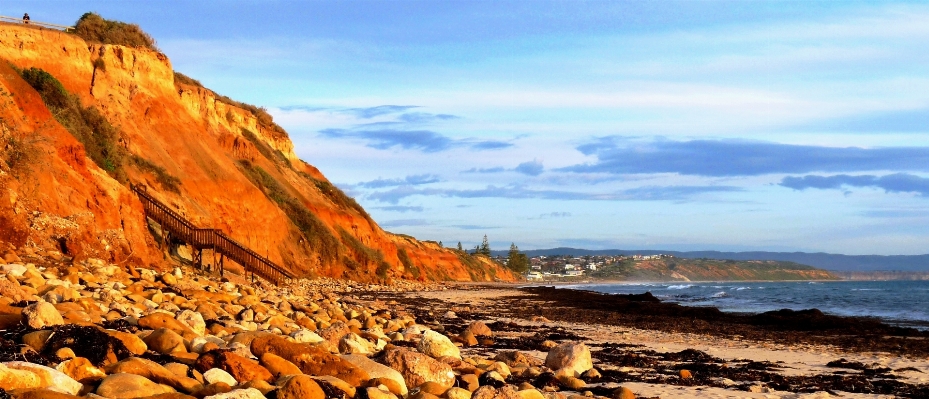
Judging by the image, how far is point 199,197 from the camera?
36.2 metres

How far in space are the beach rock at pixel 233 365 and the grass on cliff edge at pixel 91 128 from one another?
22.8 m

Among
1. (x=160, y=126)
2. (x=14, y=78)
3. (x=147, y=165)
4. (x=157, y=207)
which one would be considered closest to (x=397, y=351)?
(x=14, y=78)

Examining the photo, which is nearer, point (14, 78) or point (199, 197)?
point (14, 78)

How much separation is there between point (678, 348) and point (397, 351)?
10.1 metres

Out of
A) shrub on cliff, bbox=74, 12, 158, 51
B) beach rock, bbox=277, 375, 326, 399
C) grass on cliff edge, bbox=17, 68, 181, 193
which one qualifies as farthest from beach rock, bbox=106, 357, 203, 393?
shrub on cliff, bbox=74, 12, 158, 51

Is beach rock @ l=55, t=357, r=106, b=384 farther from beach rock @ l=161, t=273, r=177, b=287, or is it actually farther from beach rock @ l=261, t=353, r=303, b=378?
beach rock @ l=161, t=273, r=177, b=287

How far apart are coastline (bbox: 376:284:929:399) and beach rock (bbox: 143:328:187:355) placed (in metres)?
6.15

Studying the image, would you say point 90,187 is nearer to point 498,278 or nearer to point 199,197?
point 199,197

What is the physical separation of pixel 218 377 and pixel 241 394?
2.48 ft

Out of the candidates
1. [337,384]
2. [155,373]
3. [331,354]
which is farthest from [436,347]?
[155,373]

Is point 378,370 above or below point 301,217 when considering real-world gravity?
below

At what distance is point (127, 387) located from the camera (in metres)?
5.71

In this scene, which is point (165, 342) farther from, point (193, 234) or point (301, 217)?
point (301, 217)

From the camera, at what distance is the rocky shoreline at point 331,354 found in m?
6.40
